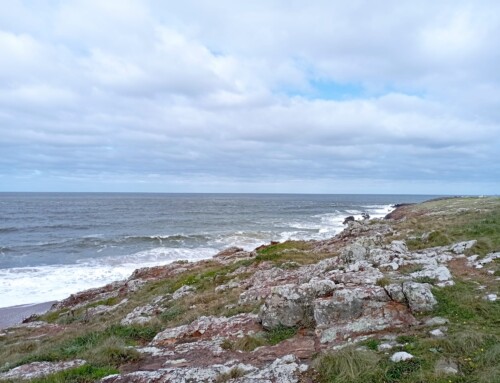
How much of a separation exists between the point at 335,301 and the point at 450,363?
3.08m

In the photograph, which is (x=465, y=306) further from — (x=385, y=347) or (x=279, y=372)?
(x=279, y=372)

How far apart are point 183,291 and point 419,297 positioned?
35.7 ft

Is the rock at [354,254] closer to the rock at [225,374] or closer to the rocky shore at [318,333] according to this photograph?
the rocky shore at [318,333]

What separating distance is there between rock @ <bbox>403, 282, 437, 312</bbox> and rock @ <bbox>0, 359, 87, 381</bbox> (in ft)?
24.4

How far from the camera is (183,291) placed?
16688 millimetres

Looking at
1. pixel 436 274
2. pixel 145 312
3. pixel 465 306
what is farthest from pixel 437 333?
pixel 145 312

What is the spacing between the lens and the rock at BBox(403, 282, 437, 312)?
8.37 meters

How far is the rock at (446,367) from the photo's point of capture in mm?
5801

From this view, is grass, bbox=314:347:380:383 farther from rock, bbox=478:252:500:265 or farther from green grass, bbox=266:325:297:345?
rock, bbox=478:252:500:265

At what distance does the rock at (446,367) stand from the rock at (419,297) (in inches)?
91.6

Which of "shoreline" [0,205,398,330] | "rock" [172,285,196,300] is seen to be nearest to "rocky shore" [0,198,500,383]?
"rock" [172,285,196,300]

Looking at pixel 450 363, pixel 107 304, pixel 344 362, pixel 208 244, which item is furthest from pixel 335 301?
pixel 208 244

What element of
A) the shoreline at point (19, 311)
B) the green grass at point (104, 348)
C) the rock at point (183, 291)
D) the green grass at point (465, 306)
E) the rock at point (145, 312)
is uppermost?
the green grass at point (465, 306)

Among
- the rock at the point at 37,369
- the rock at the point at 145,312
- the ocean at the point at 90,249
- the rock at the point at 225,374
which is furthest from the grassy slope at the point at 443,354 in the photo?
the ocean at the point at 90,249
